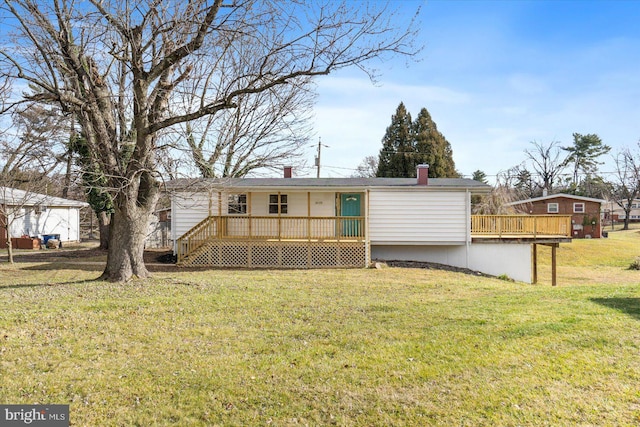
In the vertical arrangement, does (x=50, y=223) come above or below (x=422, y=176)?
below

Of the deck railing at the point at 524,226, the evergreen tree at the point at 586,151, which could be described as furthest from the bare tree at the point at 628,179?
the deck railing at the point at 524,226

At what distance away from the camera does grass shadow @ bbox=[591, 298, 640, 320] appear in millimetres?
6934

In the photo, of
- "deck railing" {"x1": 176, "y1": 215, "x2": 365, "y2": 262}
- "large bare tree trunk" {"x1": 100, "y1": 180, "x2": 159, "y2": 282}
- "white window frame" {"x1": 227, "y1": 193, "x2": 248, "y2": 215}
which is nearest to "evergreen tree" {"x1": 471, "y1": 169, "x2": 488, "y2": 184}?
"deck railing" {"x1": 176, "y1": 215, "x2": 365, "y2": 262}

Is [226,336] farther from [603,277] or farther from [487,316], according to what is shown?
[603,277]

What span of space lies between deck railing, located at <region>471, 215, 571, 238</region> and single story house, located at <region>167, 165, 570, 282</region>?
0.08m

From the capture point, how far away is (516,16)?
9992 mm

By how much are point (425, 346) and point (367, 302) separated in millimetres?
2946

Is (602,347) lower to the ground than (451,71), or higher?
lower

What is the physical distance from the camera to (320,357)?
491 centimetres

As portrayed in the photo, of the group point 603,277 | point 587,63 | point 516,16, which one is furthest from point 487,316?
point 603,277

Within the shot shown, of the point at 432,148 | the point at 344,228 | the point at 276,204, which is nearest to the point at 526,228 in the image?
the point at 344,228

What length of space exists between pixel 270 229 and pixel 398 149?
2215 centimetres

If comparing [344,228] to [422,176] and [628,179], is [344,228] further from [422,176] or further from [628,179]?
[628,179]

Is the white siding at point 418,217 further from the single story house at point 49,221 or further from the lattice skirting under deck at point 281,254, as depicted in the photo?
the single story house at point 49,221
